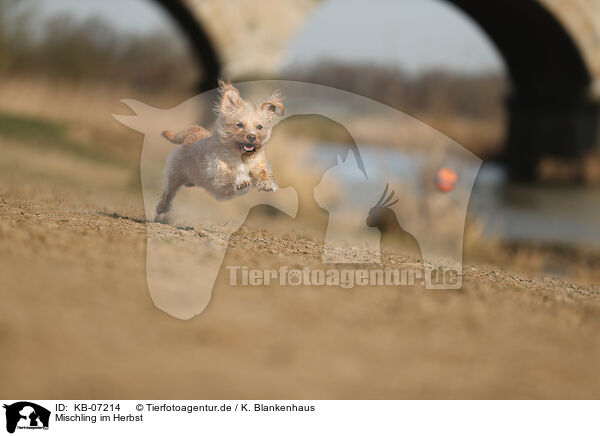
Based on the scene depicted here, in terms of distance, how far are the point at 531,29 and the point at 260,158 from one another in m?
12.0

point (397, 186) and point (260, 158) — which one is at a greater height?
point (397, 186)

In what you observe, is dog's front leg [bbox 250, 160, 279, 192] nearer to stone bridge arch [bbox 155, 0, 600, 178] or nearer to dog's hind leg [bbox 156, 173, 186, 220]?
dog's hind leg [bbox 156, 173, 186, 220]

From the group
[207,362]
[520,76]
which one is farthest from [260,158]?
[520,76]

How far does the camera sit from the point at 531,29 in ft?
42.1

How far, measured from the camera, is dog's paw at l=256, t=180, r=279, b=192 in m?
2.39

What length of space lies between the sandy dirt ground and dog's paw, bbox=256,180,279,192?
0.49 m

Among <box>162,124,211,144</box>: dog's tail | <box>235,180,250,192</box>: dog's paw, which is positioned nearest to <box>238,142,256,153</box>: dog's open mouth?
<box>235,180,250,192</box>: dog's paw

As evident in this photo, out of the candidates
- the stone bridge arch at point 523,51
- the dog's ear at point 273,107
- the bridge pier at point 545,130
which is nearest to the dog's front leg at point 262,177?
the dog's ear at point 273,107

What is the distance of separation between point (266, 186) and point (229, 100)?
0.40m

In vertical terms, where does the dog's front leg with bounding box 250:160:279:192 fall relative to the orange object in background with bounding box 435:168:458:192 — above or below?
below
